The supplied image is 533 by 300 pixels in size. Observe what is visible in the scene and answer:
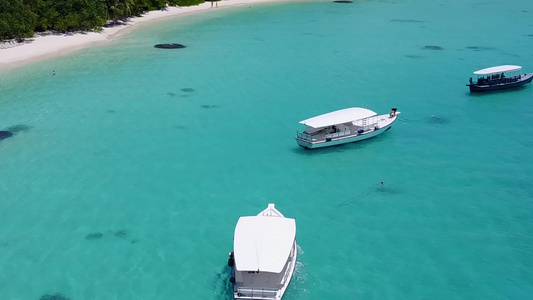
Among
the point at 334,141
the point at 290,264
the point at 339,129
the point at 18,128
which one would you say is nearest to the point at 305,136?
the point at 334,141

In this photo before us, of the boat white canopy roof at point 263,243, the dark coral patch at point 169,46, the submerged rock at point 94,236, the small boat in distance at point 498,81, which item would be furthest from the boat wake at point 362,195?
the dark coral patch at point 169,46

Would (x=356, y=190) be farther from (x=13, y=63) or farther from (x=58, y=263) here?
(x=13, y=63)

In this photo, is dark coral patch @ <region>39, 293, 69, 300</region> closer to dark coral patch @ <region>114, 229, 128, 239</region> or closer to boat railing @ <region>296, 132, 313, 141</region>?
dark coral patch @ <region>114, 229, 128, 239</region>

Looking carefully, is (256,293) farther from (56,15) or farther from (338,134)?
(56,15)

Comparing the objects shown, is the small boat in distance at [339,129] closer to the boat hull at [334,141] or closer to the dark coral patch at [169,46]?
the boat hull at [334,141]

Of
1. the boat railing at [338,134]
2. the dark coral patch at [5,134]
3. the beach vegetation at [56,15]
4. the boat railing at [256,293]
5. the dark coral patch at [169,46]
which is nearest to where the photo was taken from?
the boat railing at [256,293]
